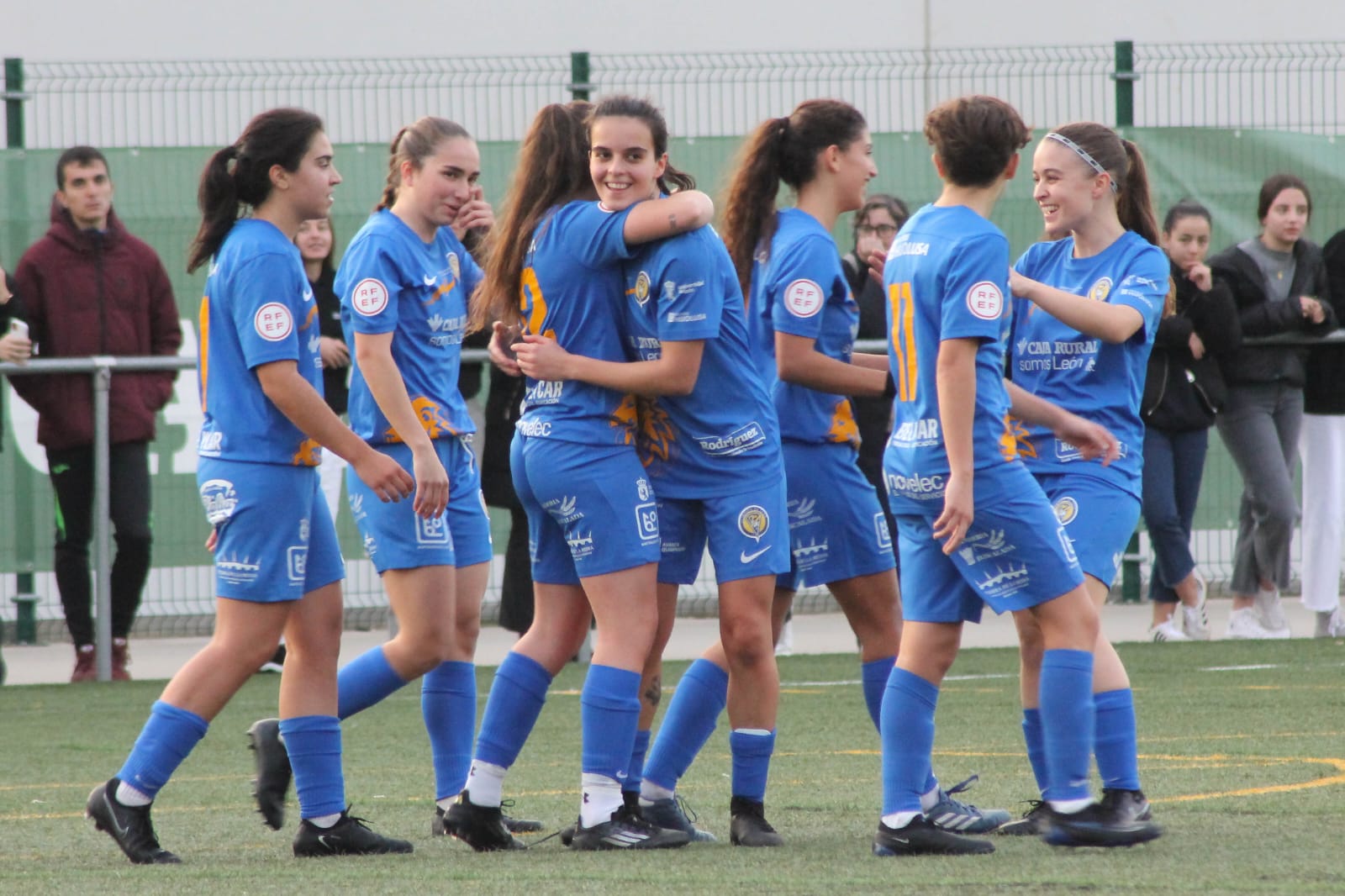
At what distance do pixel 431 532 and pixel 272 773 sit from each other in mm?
716

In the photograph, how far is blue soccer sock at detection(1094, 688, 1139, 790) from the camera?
4.82m

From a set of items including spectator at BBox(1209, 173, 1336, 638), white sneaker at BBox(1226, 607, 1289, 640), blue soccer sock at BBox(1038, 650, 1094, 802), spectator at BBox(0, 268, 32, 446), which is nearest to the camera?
blue soccer sock at BBox(1038, 650, 1094, 802)

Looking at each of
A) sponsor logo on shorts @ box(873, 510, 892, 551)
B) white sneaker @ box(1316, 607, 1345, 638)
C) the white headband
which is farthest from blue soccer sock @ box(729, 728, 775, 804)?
white sneaker @ box(1316, 607, 1345, 638)

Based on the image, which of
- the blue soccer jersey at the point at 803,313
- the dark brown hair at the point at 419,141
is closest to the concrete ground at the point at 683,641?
the dark brown hair at the point at 419,141

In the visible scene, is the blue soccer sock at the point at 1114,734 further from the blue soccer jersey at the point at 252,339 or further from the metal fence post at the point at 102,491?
the metal fence post at the point at 102,491

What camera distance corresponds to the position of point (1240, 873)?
426 cm

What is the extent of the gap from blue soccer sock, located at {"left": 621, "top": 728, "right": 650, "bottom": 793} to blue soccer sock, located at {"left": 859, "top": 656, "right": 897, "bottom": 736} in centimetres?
60

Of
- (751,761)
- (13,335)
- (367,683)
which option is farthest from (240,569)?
(13,335)

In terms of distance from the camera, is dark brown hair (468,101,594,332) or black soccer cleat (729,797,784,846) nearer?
black soccer cleat (729,797,784,846)

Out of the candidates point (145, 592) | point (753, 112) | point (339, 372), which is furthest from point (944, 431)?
point (753, 112)

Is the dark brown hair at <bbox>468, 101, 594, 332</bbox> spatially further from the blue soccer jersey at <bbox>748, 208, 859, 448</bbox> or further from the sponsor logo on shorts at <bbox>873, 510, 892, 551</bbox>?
the sponsor logo on shorts at <bbox>873, 510, 892, 551</bbox>

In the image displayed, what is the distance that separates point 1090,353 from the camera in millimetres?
5059

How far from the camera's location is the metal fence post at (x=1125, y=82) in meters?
11.9

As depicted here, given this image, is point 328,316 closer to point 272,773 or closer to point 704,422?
point 272,773
